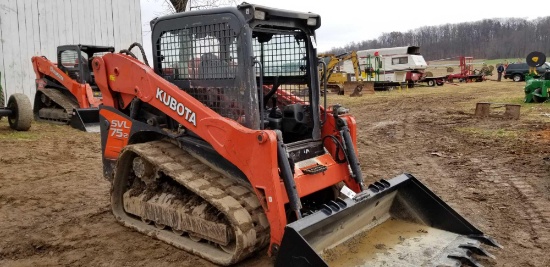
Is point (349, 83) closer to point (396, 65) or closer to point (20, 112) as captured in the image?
point (396, 65)

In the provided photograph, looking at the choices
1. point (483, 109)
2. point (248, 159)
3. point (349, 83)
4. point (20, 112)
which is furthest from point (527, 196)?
point (349, 83)

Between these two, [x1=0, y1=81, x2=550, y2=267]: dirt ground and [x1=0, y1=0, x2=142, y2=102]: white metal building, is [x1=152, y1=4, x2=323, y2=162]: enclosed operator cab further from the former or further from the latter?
[x1=0, y1=0, x2=142, y2=102]: white metal building

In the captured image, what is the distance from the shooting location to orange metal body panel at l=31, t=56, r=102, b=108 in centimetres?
1231

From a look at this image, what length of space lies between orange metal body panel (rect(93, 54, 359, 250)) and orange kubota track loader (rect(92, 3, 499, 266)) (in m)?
0.01

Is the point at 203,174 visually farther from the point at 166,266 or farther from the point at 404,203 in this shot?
the point at 404,203

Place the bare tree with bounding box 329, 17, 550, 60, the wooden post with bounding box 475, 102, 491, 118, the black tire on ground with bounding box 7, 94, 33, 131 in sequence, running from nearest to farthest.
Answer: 1. the black tire on ground with bounding box 7, 94, 33, 131
2. the wooden post with bounding box 475, 102, 491, 118
3. the bare tree with bounding box 329, 17, 550, 60

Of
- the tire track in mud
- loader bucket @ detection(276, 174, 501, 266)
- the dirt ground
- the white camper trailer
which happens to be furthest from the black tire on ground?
the white camper trailer

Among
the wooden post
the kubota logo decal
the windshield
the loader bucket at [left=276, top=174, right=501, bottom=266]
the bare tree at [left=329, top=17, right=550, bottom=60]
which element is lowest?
the loader bucket at [left=276, top=174, right=501, bottom=266]

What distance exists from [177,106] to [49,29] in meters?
13.3

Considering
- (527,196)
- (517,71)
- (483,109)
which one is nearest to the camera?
(527,196)

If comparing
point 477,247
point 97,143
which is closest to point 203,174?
point 477,247

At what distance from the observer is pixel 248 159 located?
3951 millimetres

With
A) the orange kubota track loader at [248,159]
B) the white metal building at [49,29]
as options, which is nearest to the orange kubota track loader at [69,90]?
the white metal building at [49,29]

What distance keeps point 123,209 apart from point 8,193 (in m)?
2.19
